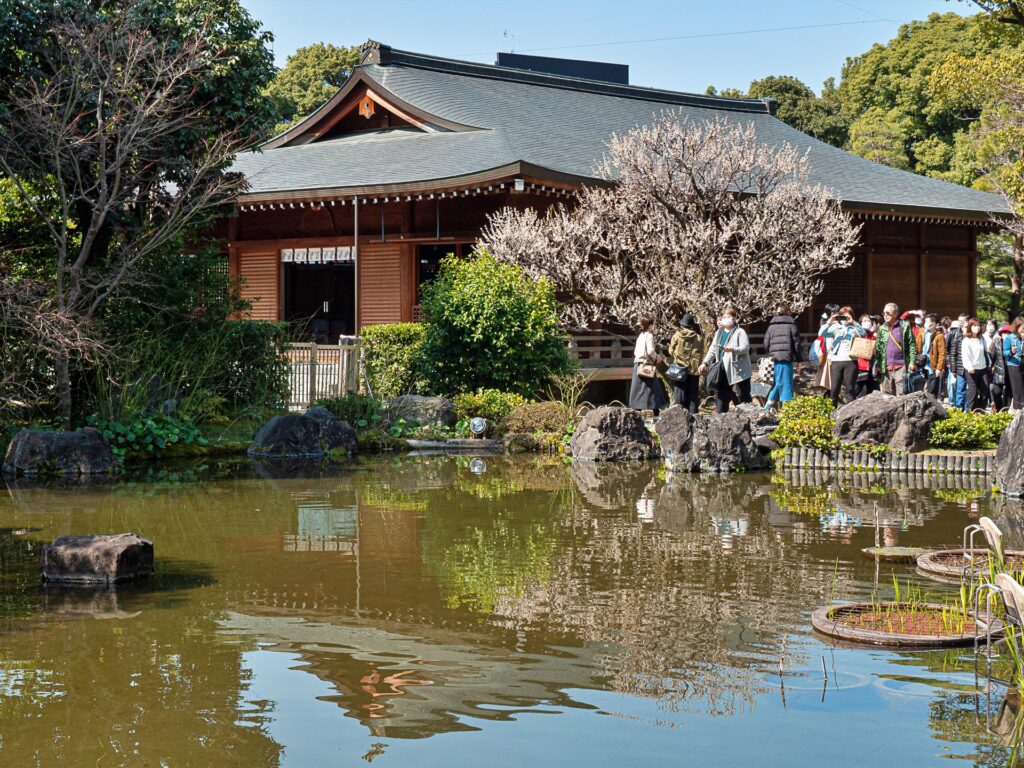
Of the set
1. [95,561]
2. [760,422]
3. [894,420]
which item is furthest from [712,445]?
[95,561]

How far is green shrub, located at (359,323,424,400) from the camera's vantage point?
1742 cm

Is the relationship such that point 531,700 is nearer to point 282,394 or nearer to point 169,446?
point 169,446

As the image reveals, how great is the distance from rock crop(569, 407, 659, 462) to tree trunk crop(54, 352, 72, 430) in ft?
19.9

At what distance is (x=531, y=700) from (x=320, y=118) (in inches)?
897

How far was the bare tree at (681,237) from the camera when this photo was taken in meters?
18.5

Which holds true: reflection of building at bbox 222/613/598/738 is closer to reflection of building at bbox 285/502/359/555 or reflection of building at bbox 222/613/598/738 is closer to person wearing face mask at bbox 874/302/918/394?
reflection of building at bbox 285/502/359/555

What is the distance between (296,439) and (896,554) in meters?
8.29

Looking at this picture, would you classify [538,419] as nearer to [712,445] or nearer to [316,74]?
[712,445]

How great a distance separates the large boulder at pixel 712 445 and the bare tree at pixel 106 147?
631 cm

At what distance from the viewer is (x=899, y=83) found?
1806 inches

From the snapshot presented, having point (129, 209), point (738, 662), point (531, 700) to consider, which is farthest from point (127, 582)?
point (129, 209)

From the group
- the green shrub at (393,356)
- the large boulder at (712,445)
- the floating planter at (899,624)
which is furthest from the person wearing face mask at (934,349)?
the floating planter at (899,624)

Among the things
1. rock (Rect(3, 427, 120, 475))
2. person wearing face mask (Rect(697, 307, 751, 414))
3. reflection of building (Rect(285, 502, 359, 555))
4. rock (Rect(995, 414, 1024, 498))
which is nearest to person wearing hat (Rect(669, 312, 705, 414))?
person wearing face mask (Rect(697, 307, 751, 414))

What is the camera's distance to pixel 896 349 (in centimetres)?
1669
